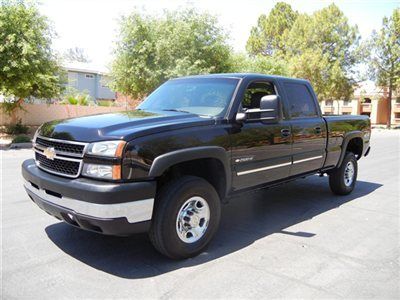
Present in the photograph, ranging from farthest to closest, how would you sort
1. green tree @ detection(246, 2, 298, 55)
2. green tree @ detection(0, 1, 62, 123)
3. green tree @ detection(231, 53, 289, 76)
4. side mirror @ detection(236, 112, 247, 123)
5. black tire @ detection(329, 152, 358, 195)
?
green tree @ detection(246, 2, 298, 55) < green tree @ detection(231, 53, 289, 76) < green tree @ detection(0, 1, 62, 123) < black tire @ detection(329, 152, 358, 195) < side mirror @ detection(236, 112, 247, 123)

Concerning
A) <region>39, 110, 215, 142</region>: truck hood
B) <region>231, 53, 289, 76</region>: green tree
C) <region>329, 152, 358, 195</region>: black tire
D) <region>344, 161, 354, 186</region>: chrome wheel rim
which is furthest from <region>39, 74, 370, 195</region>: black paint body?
<region>231, 53, 289, 76</region>: green tree

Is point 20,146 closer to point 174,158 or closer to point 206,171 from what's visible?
point 206,171

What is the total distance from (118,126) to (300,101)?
3151 mm

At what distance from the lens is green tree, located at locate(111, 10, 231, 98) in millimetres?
20484

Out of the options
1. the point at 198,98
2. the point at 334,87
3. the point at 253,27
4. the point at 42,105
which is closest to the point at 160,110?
the point at 198,98

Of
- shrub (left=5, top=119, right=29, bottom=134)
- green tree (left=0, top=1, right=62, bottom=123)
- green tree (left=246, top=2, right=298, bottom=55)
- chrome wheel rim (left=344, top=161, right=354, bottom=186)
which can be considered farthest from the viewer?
green tree (left=246, top=2, right=298, bottom=55)

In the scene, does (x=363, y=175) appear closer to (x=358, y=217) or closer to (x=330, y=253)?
(x=358, y=217)

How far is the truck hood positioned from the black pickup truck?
1 cm

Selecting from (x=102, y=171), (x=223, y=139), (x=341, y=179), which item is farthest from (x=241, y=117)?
(x=341, y=179)

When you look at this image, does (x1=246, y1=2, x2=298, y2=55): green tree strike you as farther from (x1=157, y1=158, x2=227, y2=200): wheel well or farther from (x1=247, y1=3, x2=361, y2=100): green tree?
(x1=157, y1=158, x2=227, y2=200): wheel well

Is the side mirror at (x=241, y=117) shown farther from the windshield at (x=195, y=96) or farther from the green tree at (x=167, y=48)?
the green tree at (x=167, y=48)

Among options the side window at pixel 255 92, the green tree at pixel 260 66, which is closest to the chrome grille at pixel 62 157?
the side window at pixel 255 92

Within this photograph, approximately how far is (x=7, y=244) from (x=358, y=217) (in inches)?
184

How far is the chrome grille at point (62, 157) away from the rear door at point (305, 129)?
297cm
